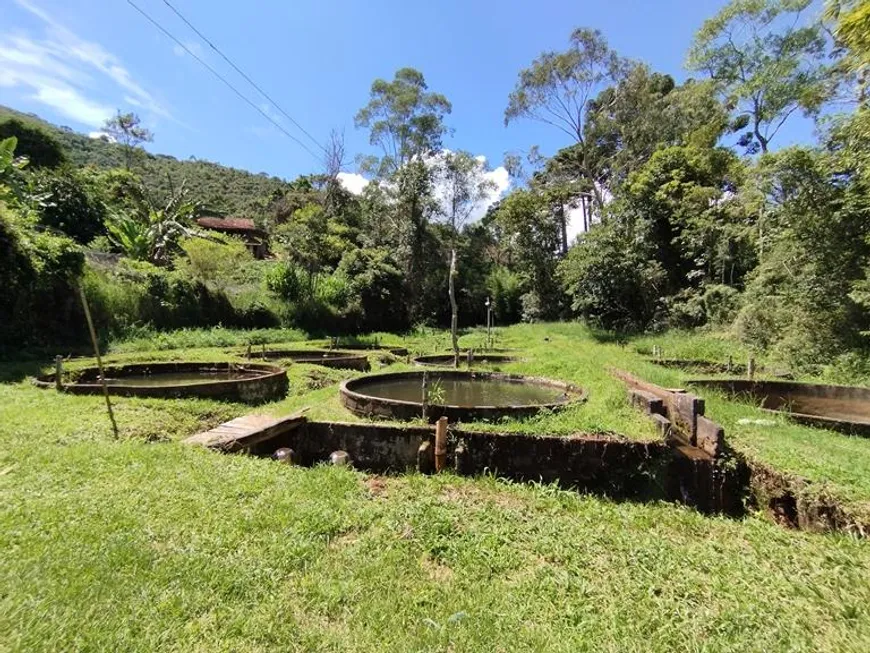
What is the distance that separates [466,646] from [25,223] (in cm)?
1733

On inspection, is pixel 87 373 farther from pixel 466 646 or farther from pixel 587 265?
pixel 587 265

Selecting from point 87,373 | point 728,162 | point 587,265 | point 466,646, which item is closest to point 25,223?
point 87,373

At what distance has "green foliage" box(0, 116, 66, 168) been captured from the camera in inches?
902

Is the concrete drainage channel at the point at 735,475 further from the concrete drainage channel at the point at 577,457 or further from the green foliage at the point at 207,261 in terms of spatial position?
the green foliage at the point at 207,261

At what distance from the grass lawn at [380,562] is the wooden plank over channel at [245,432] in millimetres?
520

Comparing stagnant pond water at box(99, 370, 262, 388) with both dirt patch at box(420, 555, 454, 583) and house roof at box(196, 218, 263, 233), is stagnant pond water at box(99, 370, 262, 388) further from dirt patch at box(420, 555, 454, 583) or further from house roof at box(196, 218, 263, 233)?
house roof at box(196, 218, 263, 233)

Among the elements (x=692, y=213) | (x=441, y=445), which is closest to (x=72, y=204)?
(x=441, y=445)

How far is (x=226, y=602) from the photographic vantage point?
2.59m

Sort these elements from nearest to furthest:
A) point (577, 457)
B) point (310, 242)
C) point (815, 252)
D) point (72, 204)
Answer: point (577, 457) < point (815, 252) < point (72, 204) < point (310, 242)

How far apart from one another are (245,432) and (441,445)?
8.47ft

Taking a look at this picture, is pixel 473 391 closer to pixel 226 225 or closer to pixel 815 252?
pixel 815 252

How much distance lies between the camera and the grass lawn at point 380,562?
2434 mm

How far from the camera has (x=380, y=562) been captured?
3172 mm

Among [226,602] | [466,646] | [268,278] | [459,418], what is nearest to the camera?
[466,646]
